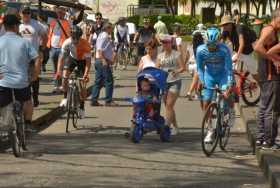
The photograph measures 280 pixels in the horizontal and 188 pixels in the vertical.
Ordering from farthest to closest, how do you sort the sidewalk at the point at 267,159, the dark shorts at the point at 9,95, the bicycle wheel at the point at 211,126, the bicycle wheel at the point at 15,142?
the bicycle wheel at the point at 211,126, the dark shorts at the point at 9,95, the bicycle wheel at the point at 15,142, the sidewalk at the point at 267,159

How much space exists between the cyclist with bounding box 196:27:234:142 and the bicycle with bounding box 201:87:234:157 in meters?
0.23

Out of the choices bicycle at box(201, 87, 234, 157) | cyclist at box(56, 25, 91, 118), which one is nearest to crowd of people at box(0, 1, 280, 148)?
cyclist at box(56, 25, 91, 118)

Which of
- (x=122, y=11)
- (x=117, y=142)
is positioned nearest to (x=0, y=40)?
(x=117, y=142)

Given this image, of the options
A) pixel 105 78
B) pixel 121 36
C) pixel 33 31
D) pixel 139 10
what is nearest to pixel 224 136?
pixel 33 31

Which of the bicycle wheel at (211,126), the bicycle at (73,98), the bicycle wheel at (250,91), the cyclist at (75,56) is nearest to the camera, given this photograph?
the bicycle wheel at (211,126)

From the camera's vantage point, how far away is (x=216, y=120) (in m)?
11.7

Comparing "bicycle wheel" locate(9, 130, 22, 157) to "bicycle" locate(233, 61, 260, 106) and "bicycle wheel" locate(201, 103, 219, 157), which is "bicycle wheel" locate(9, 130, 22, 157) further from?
"bicycle" locate(233, 61, 260, 106)

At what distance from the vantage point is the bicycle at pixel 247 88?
688 inches

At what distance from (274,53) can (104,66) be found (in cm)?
851

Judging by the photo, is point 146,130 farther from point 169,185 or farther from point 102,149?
point 169,185

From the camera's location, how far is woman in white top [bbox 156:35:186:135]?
13.6 metres

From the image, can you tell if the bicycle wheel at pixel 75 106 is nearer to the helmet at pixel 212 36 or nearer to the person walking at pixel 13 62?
the person walking at pixel 13 62

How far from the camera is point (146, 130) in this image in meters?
13.1

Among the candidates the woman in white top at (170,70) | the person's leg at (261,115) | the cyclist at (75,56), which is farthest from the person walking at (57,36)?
the person's leg at (261,115)
